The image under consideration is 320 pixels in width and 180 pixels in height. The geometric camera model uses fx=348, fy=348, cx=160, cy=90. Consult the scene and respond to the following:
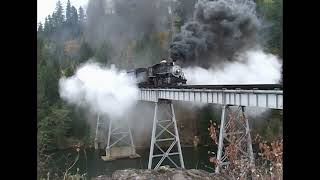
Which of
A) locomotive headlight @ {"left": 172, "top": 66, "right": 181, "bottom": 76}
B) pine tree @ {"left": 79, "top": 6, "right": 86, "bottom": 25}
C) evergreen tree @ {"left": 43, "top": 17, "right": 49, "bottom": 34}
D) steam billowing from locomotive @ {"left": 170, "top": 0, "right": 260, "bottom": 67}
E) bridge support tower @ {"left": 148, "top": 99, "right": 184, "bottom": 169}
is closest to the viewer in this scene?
bridge support tower @ {"left": 148, "top": 99, "right": 184, "bottom": 169}

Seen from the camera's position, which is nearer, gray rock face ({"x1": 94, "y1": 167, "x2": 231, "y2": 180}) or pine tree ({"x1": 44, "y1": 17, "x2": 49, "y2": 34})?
gray rock face ({"x1": 94, "y1": 167, "x2": 231, "y2": 180})

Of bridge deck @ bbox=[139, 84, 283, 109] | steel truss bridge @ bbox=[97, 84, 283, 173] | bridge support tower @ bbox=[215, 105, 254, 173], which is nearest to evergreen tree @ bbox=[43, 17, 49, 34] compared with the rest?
steel truss bridge @ bbox=[97, 84, 283, 173]

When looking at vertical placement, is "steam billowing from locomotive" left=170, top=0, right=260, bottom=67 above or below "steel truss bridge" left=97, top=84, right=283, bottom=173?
above

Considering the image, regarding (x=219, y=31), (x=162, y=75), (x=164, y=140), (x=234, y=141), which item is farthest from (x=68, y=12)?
(x=234, y=141)

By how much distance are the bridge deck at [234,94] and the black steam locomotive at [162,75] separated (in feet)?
7.98

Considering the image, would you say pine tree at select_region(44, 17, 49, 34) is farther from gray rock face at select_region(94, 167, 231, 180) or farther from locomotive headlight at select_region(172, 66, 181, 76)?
gray rock face at select_region(94, 167, 231, 180)

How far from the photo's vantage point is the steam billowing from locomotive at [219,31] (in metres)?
31.7

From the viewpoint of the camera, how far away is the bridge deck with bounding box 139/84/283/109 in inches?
466

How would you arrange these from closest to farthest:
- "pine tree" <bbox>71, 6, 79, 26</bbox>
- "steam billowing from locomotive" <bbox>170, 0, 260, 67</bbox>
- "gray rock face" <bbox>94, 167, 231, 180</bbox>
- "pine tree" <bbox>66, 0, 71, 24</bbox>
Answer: "gray rock face" <bbox>94, 167, 231, 180</bbox> < "steam billowing from locomotive" <bbox>170, 0, 260, 67</bbox> < "pine tree" <bbox>71, 6, 79, 26</bbox> < "pine tree" <bbox>66, 0, 71, 24</bbox>

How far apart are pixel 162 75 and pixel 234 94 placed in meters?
10.8

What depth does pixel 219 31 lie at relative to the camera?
33.5m

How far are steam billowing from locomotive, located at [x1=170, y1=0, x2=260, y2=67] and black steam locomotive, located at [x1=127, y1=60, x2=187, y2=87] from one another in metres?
5.73
